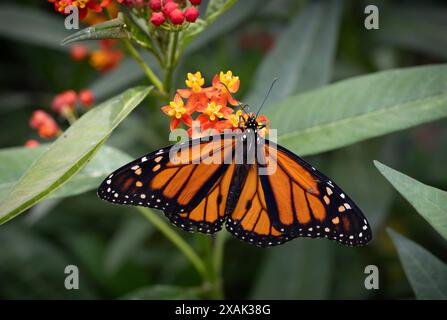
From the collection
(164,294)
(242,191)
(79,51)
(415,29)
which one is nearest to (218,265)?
(164,294)

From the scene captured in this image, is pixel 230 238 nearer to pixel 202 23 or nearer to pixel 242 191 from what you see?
pixel 242 191

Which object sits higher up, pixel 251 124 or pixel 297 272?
pixel 251 124

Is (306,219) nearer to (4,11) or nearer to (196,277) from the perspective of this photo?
(196,277)

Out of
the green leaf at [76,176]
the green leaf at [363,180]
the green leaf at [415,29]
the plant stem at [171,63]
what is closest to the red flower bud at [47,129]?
the green leaf at [76,176]

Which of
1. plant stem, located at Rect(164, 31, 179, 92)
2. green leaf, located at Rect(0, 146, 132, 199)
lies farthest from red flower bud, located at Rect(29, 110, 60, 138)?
plant stem, located at Rect(164, 31, 179, 92)
